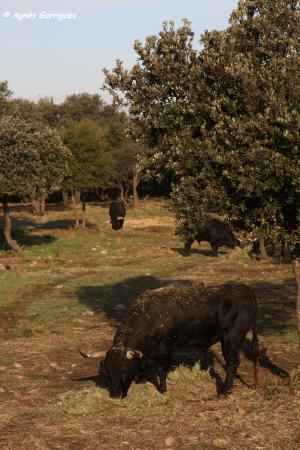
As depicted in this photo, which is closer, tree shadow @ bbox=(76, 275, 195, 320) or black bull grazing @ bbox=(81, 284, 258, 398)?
black bull grazing @ bbox=(81, 284, 258, 398)

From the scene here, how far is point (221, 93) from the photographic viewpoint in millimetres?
12023

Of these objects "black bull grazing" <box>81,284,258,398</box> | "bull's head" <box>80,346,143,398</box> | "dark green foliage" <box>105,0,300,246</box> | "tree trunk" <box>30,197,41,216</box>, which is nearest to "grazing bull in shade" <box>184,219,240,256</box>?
"dark green foliage" <box>105,0,300,246</box>

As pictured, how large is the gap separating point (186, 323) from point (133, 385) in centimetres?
178

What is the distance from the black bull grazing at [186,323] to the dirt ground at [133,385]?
2.35 feet

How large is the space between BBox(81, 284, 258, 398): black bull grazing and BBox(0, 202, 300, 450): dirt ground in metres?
0.72

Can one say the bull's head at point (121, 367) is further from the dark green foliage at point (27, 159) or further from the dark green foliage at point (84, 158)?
the dark green foliage at point (84, 158)

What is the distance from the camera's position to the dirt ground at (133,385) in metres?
9.70

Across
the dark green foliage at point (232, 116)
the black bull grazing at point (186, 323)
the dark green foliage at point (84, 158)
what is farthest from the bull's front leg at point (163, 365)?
the dark green foliage at point (84, 158)

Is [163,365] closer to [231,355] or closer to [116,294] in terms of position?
[231,355]

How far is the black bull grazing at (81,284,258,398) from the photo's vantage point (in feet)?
38.6

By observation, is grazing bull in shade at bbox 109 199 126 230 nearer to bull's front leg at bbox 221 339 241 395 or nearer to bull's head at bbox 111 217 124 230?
bull's head at bbox 111 217 124 230

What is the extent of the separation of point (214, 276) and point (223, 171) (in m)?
16.6

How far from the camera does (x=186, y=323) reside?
12070mm

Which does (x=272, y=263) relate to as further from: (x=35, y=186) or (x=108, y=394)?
(x=108, y=394)
